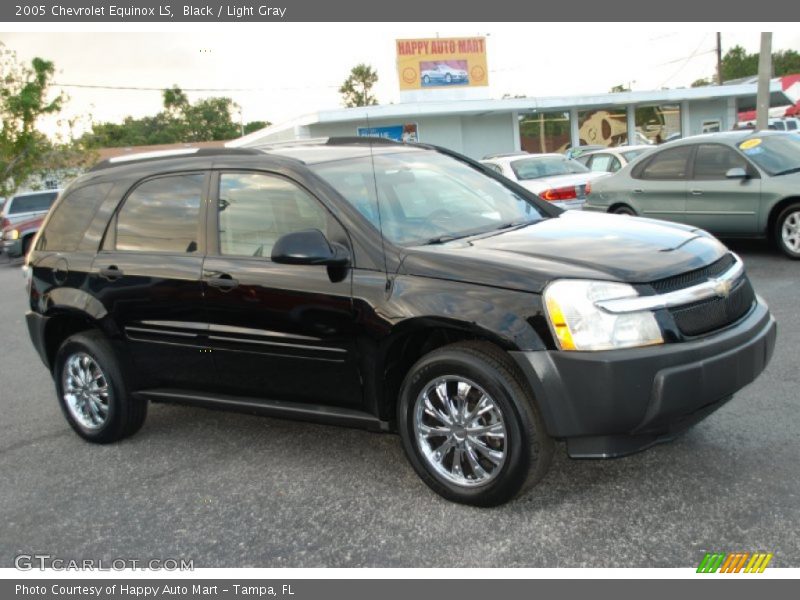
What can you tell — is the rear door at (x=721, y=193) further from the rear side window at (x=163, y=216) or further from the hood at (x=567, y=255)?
the rear side window at (x=163, y=216)

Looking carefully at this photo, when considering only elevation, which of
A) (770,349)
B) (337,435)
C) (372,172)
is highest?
(372,172)

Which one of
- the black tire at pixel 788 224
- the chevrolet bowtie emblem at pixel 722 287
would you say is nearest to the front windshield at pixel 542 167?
the black tire at pixel 788 224

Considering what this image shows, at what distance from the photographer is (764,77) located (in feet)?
58.3

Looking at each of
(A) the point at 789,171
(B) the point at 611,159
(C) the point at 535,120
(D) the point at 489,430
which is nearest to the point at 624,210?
(A) the point at 789,171

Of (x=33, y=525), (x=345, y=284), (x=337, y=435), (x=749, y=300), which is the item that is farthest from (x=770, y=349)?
(x=33, y=525)

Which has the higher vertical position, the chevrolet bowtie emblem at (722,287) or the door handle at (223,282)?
the door handle at (223,282)

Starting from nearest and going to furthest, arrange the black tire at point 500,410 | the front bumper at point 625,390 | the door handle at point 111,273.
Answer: the front bumper at point 625,390 < the black tire at point 500,410 < the door handle at point 111,273

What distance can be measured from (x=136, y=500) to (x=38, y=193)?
20.6 metres

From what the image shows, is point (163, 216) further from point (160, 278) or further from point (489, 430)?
point (489, 430)

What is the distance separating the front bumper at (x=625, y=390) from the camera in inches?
130

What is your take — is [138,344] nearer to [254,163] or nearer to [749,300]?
[254,163]

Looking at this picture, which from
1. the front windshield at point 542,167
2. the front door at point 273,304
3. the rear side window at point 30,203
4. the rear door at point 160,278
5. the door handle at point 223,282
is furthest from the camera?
the rear side window at point 30,203

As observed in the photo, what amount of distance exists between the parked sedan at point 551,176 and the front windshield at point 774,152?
2.90 meters

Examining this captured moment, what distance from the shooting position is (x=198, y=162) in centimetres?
471
